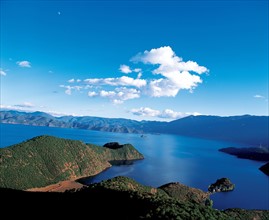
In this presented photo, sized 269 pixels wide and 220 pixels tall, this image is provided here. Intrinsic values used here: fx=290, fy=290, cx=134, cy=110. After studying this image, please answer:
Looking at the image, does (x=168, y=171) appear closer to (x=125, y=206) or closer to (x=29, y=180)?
(x=29, y=180)

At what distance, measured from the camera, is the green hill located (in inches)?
4818

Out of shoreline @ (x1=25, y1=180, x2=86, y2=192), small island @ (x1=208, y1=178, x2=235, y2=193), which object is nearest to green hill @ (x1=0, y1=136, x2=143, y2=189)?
shoreline @ (x1=25, y1=180, x2=86, y2=192)

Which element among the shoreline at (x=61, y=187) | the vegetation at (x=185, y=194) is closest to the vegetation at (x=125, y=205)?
the shoreline at (x=61, y=187)

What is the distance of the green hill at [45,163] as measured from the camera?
122375mm

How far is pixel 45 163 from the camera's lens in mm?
145875

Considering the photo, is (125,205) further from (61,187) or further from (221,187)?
(221,187)

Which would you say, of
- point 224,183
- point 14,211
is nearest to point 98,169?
point 224,183

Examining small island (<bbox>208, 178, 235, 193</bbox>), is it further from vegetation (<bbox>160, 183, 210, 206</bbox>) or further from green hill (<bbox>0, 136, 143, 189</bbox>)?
green hill (<bbox>0, 136, 143, 189</bbox>)

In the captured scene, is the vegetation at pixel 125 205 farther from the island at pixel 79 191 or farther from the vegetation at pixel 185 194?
the vegetation at pixel 185 194

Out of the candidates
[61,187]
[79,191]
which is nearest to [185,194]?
[61,187]

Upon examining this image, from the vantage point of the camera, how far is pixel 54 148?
529 ft

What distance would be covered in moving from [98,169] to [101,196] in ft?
378

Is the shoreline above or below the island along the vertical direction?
below

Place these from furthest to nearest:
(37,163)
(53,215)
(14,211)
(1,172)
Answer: (37,163), (1,172), (14,211), (53,215)
